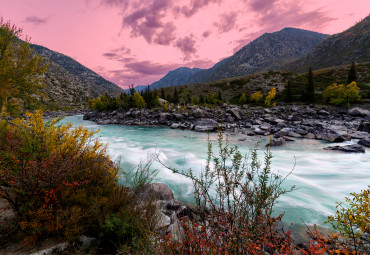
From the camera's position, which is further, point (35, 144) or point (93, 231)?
point (35, 144)

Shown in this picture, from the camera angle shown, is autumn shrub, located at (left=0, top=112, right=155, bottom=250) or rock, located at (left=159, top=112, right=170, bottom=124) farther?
rock, located at (left=159, top=112, right=170, bottom=124)

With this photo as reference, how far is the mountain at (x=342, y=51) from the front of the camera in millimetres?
117450

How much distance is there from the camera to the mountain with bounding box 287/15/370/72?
117 meters

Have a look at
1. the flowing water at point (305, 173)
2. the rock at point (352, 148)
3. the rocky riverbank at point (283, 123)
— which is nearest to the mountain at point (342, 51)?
the rocky riverbank at point (283, 123)

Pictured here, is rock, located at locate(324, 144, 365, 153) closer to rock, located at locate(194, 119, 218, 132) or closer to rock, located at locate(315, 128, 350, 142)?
rock, located at locate(315, 128, 350, 142)

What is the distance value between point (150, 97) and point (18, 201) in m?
43.8

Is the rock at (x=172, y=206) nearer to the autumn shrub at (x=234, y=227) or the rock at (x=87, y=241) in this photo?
the autumn shrub at (x=234, y=227)

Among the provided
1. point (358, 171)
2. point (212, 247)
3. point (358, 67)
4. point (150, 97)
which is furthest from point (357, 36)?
point (212, 247)

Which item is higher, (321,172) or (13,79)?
(13,79)

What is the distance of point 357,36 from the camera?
455 ft

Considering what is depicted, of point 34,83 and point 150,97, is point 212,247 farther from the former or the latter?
point 150,97

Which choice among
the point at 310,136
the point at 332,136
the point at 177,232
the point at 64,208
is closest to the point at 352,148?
the point at 332,136

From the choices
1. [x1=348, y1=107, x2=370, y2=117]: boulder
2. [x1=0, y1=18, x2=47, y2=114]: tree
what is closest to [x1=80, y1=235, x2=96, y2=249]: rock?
[x1=0, y1=18, x2=47, y2=114]: tree

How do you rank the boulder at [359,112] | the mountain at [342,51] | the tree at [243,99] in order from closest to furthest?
the boulder at [359,112], the tree at [243,99], the mountain at [342,51]
